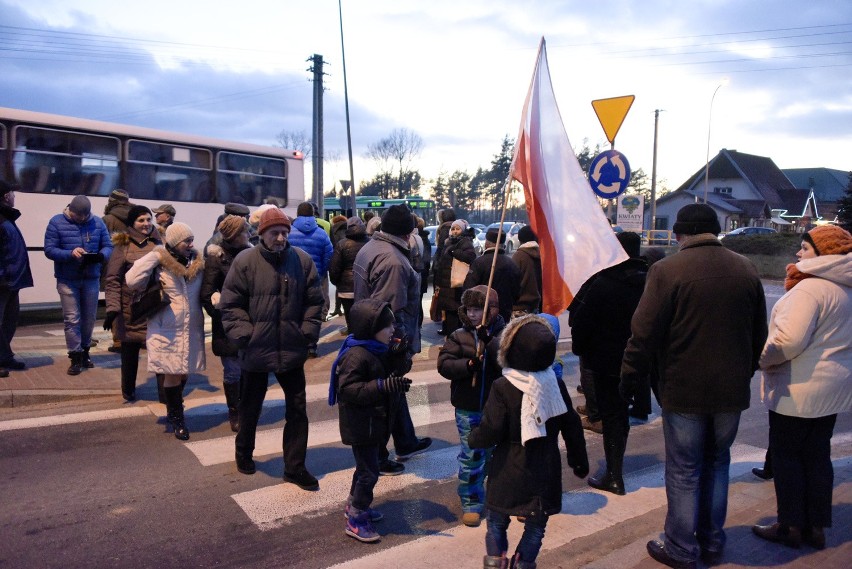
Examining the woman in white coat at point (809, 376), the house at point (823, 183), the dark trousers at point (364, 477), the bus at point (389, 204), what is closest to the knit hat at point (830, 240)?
the woman in white coat at point (809, 376)

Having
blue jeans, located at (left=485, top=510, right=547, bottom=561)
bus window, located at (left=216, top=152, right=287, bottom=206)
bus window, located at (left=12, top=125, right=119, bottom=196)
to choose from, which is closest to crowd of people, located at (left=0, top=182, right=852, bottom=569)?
blue jeans, located at (left=485, top=510, right=547, bottom=561)

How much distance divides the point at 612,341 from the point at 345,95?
81.1 feet

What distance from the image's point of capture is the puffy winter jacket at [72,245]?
7773 mm

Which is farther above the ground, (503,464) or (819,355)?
(819,355)

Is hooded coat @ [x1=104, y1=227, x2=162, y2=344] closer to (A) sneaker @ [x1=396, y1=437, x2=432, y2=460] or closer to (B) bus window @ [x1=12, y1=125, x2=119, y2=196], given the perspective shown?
(A) sneaker @ [x1=396, y1=437, x2=432, y2=460]

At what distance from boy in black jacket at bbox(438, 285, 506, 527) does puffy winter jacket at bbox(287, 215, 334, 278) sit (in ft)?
16.7

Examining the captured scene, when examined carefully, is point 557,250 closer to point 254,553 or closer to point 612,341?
point 612,341

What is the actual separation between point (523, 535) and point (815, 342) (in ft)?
6.53

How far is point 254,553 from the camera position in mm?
4066

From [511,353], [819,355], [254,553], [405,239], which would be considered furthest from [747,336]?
[254,553]

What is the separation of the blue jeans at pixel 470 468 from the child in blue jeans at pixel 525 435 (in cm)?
94

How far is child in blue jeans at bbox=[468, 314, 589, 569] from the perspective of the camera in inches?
133

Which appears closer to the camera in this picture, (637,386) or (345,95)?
(637,386)

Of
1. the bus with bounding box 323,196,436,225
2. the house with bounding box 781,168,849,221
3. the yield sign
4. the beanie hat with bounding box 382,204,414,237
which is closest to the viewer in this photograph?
the beanie hat with bounding box 382,204,414,237
